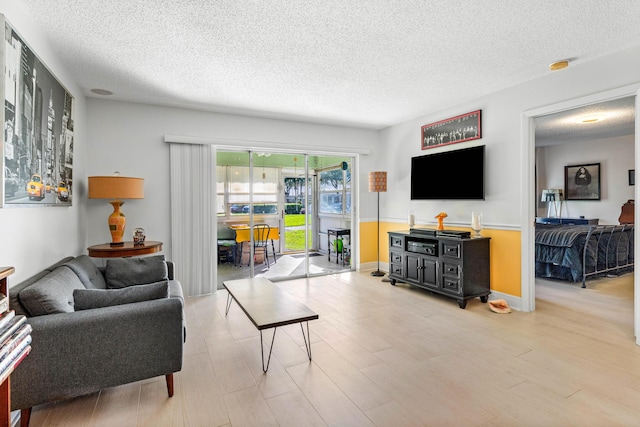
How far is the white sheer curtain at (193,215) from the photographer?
14.1ft

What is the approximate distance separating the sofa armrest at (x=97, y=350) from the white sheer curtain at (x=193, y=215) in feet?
8.02

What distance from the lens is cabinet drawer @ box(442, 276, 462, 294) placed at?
12.5 feet

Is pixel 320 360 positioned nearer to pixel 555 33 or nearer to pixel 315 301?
pixel 315 301

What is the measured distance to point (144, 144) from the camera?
416 cm

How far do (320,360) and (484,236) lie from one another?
8.80 ft

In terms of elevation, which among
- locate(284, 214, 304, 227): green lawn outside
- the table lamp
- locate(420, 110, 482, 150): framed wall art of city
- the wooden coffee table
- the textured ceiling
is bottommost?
the wooden coffee table

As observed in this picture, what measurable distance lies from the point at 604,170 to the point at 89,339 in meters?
9.02

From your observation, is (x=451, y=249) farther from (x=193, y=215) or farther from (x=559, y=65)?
(x=193, y=215)

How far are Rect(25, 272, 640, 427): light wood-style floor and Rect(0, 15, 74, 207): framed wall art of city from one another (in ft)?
4.58

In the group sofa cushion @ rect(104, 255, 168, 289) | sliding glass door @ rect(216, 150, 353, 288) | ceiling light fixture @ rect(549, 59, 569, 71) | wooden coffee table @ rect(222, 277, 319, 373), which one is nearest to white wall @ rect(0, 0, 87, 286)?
sofa cushion @ rect(104, 255, 168, 289)

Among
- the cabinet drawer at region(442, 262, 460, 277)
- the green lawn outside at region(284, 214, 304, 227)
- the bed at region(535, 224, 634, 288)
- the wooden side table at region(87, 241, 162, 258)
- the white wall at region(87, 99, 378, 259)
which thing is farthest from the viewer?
the green lawn outside at region(284, 214, 304, 227)

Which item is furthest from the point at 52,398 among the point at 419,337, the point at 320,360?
the point at 419,337

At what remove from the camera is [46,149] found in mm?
2494

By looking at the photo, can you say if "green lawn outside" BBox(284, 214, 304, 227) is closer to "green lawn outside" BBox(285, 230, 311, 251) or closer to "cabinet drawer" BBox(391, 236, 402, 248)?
"green lawn outside" BBox(285, 230, 311, 251)
